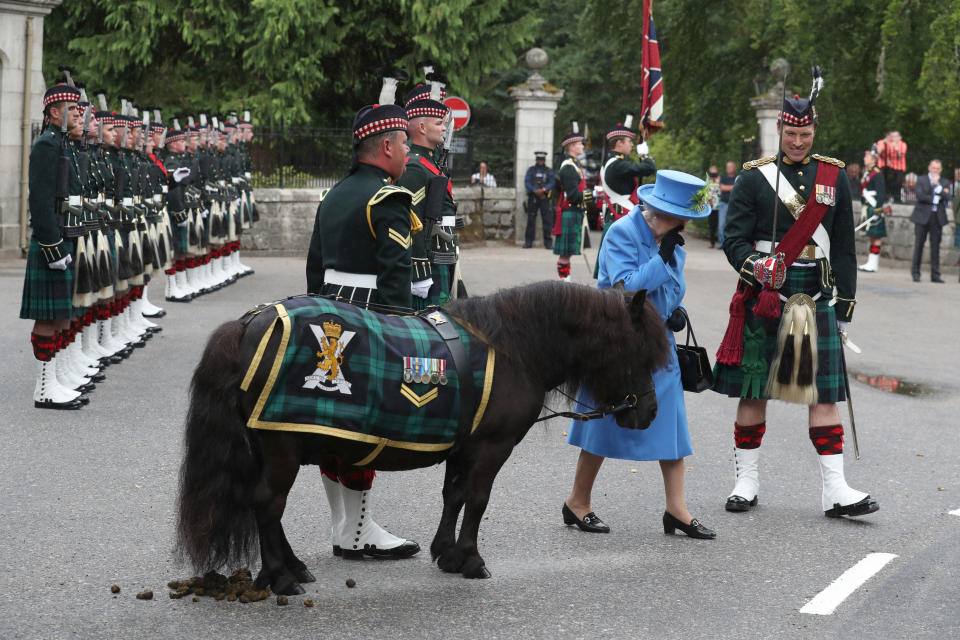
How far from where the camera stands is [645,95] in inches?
367

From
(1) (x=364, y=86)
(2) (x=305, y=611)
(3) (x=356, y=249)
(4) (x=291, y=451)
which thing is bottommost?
(2) (x=305, y=611)

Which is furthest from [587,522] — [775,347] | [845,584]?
[775,347]

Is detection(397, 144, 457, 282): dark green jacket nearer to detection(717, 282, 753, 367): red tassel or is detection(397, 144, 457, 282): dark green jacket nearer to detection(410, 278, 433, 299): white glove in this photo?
detection(410, 278, 433, 299): white glove

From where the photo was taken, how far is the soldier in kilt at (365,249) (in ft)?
16.2

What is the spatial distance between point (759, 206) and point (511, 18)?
2407cm

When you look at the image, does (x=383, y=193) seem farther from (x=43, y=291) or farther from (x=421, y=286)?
(x=43, y=291)

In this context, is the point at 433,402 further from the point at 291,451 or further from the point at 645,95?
the point at 645,95

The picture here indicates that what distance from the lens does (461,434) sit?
15.8ft

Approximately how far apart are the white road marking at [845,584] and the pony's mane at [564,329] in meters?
1.14

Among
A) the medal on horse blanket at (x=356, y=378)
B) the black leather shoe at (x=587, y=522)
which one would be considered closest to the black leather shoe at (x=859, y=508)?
the black leather shoe at (x=587, y=522)

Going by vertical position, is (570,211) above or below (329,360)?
above

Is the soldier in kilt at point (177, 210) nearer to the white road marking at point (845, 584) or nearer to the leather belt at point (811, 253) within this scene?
the leather belt at point (811, 253)

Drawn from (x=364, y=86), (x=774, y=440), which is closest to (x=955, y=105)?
(x=364, y=86)

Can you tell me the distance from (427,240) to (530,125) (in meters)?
16.4
